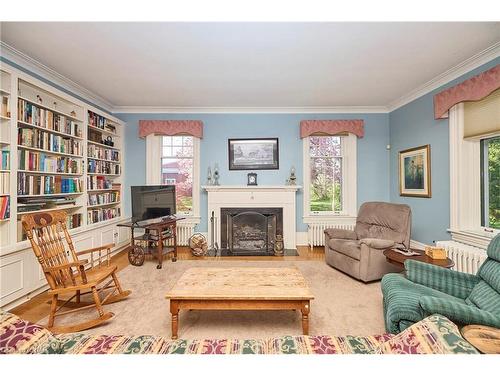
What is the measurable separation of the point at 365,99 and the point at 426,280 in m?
3.13

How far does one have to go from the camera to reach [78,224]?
11.0ft

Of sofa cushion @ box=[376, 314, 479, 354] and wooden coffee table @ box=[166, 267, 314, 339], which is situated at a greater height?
sofa cushion @ box=[376, 314, 479, 354]

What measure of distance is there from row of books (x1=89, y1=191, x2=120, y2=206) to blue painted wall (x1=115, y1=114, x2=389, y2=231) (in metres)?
0.25

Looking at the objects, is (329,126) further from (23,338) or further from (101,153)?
(23,338)

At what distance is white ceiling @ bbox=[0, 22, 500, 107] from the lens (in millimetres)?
2129

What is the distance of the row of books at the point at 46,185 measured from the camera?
2.52 m

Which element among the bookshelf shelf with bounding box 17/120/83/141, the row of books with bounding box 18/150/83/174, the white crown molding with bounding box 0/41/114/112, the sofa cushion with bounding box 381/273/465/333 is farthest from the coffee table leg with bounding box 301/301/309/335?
the white crown molding with bounding box 0/41/114/112

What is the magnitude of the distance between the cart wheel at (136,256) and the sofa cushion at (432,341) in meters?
3.34

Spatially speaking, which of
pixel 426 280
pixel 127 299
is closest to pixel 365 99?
pixel 426 280

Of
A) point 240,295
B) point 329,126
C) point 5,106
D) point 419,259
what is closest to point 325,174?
point 329,126

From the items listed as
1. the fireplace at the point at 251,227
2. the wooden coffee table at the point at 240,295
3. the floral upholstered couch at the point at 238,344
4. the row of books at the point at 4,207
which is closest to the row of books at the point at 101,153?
the row of books at the point at 4,207

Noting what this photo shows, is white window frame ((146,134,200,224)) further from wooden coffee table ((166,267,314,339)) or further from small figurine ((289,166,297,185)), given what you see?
wooden coffee table ((166,267,314,339))
